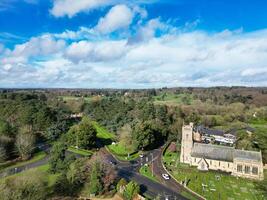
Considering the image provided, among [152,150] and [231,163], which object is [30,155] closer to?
[152,150]

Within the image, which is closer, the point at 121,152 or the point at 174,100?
the point at 121,152

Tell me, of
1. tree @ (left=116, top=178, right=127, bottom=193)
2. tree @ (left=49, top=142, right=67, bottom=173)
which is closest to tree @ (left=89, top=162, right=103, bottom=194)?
tree @ (left=116, top=178, right=127, bottom=193)

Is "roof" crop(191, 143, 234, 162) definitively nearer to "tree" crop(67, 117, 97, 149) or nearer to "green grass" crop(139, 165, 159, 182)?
"green grass" crop(139, 165, 159, 182)

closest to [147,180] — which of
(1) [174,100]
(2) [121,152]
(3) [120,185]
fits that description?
(3) [120,185]

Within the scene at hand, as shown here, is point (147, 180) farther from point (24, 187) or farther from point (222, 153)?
point (24, 187)

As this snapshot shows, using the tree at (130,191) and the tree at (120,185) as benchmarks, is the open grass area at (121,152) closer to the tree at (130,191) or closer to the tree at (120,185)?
the tree at (120,185)

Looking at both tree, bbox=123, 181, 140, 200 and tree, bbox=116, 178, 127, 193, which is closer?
tree, bbox=123, 181, 140, 200
